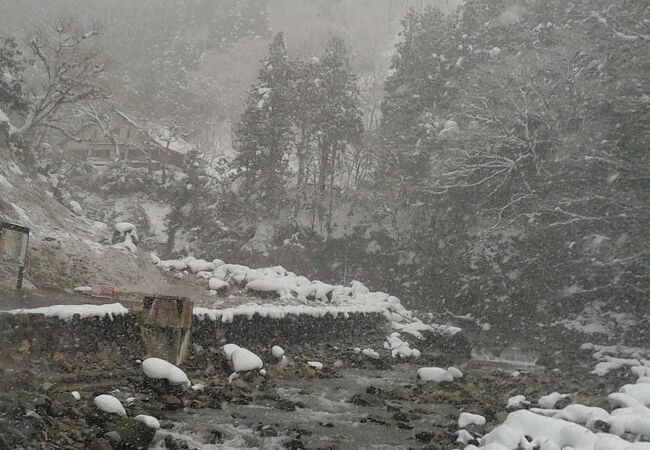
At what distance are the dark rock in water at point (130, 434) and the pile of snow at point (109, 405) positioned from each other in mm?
204

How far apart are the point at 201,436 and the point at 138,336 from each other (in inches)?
140

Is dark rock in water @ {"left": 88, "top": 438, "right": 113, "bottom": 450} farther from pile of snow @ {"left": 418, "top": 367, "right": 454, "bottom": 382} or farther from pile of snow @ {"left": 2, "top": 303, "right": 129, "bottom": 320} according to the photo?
pile of snow @ {"left": 418, "top": 367, "right": 454, "bottom": 382}

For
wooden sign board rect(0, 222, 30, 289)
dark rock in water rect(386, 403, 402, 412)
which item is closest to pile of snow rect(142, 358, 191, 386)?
dark rock in water rect(386, 403, 402, 412)

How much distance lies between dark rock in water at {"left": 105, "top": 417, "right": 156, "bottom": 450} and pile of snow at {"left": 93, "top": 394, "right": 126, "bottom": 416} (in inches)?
8.0

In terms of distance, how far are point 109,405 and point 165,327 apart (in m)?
3.28

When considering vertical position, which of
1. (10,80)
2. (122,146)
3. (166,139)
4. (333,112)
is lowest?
(10,80)

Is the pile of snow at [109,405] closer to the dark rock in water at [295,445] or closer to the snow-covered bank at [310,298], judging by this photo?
the dark rock in water at [295,445]

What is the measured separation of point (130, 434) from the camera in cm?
639

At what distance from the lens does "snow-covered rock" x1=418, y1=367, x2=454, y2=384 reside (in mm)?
12695

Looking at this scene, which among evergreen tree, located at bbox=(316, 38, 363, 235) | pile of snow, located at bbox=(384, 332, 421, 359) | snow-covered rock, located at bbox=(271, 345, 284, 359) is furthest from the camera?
evergreen tree, located at bbox=(316, 38, 363, 235)

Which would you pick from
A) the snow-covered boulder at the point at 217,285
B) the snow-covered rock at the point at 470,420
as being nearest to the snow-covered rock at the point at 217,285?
the snow-covered boulder at the point at 217,285

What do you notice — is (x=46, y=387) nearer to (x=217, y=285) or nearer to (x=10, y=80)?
(x=217, y=285)

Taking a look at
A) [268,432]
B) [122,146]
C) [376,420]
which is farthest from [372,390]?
[122,146]

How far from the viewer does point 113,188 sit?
3522 cm
